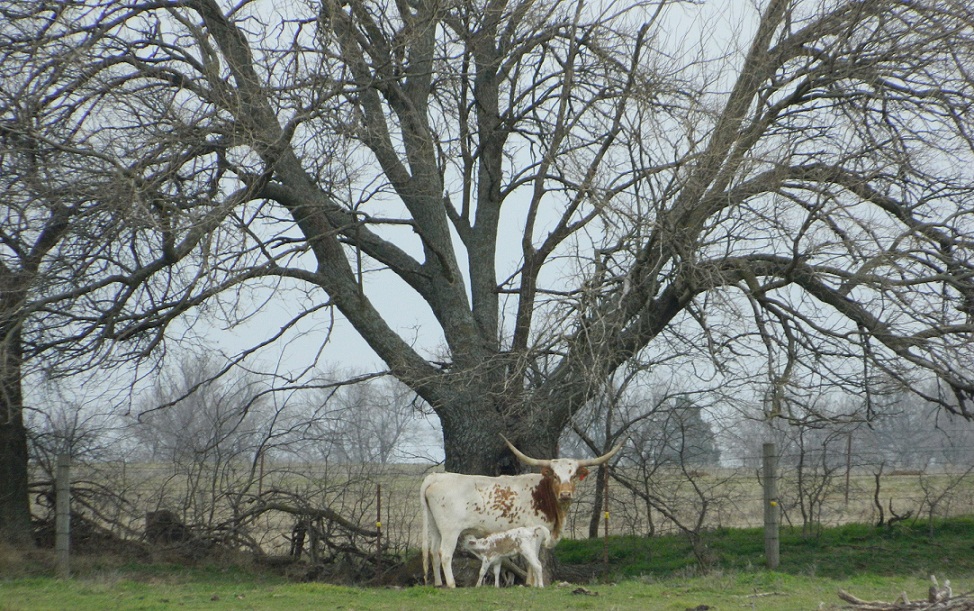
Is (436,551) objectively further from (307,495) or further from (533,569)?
(307,495)

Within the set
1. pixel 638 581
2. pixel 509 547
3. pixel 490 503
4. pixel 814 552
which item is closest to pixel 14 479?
pixel 490 503

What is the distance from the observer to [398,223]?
13742 mm

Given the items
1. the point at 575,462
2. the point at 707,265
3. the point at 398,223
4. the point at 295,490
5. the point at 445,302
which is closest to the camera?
the point at 707,265

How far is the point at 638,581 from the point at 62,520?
7511 mm

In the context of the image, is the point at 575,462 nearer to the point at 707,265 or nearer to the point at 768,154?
the point at 707,265

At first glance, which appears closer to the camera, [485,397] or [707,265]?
[707,265]

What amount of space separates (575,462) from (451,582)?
2214mm

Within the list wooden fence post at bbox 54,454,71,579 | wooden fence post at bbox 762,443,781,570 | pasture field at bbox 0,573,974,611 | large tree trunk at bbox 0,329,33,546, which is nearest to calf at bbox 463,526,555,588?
pasture field at bbox 0,573,974,611

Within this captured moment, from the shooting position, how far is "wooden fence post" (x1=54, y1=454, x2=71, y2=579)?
12.8 metres

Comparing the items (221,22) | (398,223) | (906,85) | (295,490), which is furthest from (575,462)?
(221,22)

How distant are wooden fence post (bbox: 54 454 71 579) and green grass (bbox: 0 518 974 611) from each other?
0.76 ft

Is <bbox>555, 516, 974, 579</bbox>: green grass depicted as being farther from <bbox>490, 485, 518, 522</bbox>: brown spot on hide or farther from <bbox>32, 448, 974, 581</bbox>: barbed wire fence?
<bbox>490, 485, 518, 522</bbox>: brown spot on hide

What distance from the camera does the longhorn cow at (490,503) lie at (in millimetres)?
12484

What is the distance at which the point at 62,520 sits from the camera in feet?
42.4
